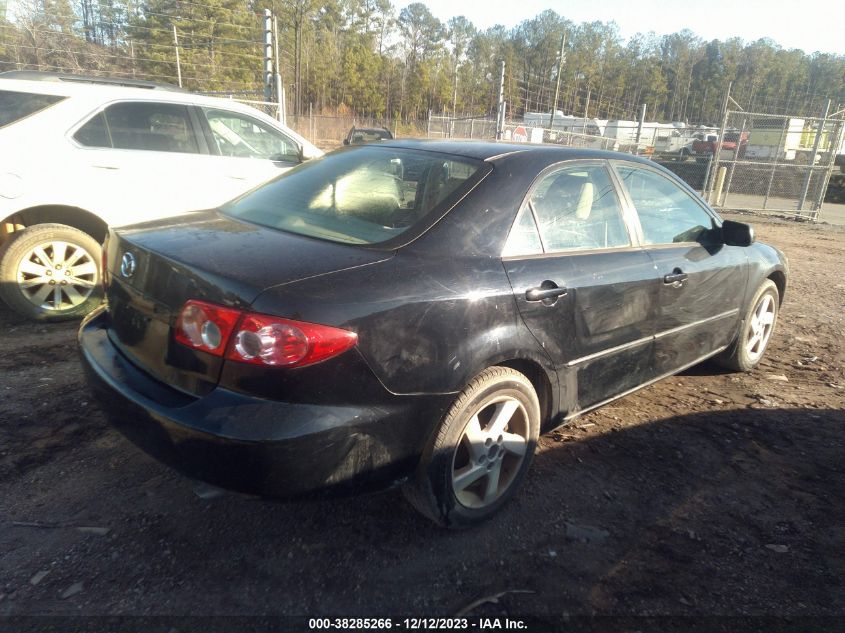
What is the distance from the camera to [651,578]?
2262mm

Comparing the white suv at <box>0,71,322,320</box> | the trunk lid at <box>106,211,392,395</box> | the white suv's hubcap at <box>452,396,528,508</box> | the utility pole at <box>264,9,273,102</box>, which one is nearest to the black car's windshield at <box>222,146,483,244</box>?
the trunk lid at <box>106,211,392,395</box>

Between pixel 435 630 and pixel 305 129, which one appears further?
pixel 305 129

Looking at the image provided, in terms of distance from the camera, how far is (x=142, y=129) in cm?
499

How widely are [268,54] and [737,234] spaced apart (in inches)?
375

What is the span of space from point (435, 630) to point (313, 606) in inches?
17.4

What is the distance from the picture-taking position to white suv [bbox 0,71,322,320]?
4.32 meters

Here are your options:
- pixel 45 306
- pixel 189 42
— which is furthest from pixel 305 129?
pixel 45 306

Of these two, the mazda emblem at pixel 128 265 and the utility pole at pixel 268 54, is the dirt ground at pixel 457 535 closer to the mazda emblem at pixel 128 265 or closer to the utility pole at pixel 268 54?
the mazda emblem at pixel 128 265

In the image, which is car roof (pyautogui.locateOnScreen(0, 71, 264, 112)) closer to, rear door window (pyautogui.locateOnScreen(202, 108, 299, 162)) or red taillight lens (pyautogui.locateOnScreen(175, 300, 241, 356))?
rear door window (pyautogui.locateOnScreen(202, 108, 299, 162))

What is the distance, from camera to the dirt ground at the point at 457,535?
2088mm

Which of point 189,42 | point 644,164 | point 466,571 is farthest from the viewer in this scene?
point 189,42

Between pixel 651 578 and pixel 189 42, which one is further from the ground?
pixel 189 42

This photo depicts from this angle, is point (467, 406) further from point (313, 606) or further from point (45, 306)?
point (45, 306)

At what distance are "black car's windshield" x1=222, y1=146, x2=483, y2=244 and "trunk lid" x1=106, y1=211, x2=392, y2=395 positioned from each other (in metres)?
0.19
